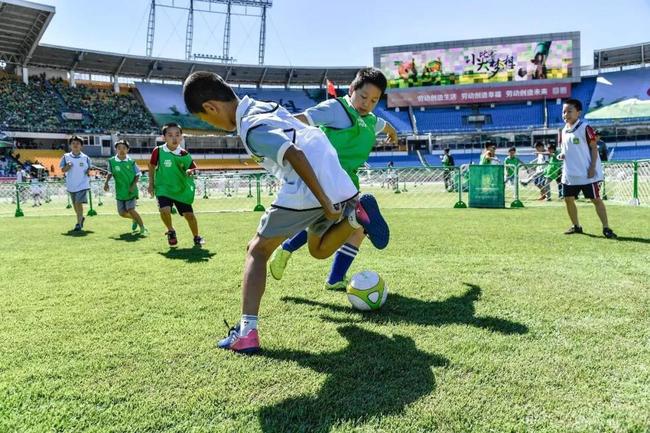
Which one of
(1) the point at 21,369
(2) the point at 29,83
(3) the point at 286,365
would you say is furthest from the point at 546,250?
(2) the point at 29,83

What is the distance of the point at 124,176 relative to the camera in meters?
9.66

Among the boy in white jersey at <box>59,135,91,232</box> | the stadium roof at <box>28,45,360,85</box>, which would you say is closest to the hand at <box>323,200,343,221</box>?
the boy in white jersey at <box>59,135,91,232</box>

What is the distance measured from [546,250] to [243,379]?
4762mm

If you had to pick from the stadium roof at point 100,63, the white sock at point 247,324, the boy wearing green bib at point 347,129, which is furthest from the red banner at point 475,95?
the white sock at point 247,324

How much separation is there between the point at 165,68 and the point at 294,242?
174ft

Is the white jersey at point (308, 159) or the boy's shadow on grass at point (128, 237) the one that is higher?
the white jersey at point (308, 159)

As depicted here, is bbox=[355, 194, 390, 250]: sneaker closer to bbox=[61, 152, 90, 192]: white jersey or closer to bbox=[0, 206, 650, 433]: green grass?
bbox=[0, 206, 650, 433]: green grass

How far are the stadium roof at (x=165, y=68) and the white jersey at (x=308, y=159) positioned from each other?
1980 inches

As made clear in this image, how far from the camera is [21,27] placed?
40812mm

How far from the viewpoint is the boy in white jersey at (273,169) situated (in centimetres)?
277

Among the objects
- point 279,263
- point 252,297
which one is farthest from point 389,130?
point 252,297

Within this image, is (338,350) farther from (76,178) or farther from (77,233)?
(76,178)

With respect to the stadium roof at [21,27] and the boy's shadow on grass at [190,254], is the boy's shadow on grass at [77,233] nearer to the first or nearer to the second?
the boy's shadow on grass at [190,254]

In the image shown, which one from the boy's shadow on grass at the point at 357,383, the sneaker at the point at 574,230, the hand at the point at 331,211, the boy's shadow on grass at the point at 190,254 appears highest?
the hand at the point at 331,211
